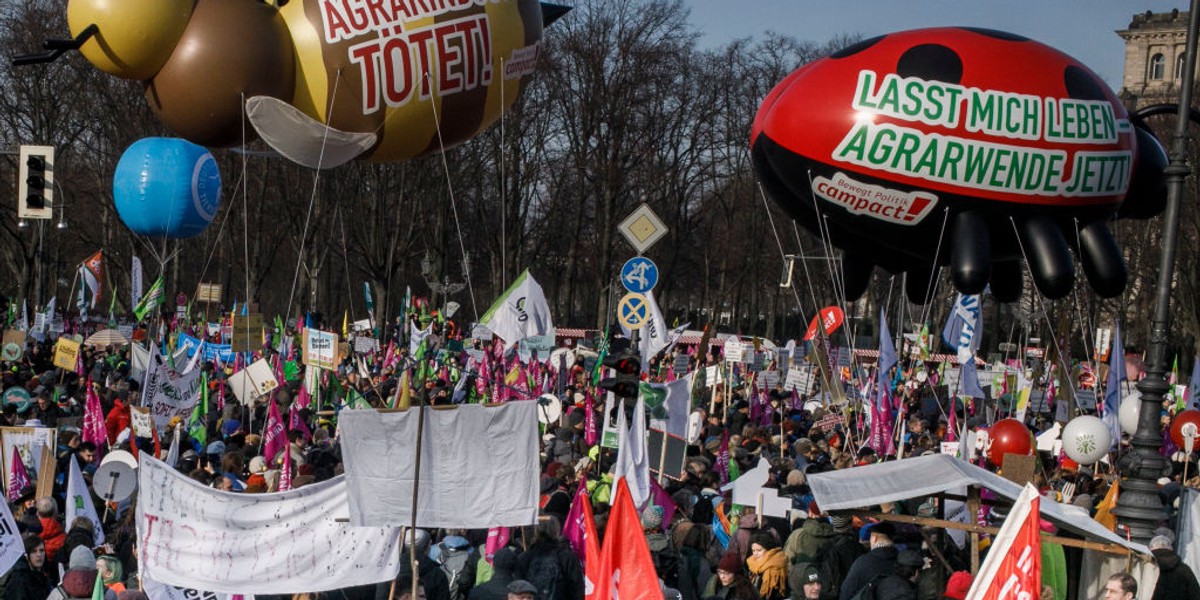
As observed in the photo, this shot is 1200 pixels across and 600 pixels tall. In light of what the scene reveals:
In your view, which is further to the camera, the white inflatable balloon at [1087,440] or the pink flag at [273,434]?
the white inflatable balloon at [1087,440]

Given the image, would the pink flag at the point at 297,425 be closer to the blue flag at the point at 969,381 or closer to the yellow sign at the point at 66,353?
the yellow sign at the point at 66,353

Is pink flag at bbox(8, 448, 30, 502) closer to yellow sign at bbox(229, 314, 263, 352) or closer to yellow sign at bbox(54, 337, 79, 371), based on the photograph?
yellow sign at bbox(229, 314, 263, 352)

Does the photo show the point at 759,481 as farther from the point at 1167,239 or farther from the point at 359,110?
the point at 359,110

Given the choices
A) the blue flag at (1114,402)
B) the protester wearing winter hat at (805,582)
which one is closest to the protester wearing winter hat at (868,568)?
the protester wearing winter hat at (805,582)

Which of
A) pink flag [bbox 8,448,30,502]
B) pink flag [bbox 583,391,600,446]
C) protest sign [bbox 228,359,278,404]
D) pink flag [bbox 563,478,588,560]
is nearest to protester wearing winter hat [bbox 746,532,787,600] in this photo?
pink flag [bbox 563,478,588,560]

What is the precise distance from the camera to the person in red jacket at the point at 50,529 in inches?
405

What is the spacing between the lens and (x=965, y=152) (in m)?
15.4

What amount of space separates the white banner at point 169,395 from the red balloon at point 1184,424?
432 inches

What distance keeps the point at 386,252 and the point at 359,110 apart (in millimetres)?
34768

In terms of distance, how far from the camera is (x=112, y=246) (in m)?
50.7

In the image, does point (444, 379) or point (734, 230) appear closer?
point (444, 379)

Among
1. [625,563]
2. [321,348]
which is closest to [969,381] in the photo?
[321,348]

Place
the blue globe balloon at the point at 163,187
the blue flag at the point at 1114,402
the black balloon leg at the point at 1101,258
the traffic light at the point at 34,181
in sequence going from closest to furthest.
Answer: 1. the black balloon leg at the point at 1101,258
2. the blue globe balloon at the point at 163,187
3. the blue flag at the point at 1114,402
4. the traffic light at the point at 34,181

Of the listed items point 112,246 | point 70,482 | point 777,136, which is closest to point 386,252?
point 112,246
